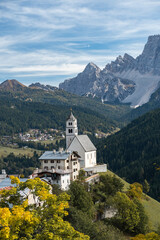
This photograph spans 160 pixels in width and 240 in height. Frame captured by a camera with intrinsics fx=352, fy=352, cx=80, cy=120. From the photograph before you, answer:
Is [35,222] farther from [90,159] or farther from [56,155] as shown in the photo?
[90,159]

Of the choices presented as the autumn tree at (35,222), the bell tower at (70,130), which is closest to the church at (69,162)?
the bell tower at (70,130)

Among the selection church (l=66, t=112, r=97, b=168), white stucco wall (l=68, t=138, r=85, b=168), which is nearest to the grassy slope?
church (l=66, t=112, r=97, b=168)

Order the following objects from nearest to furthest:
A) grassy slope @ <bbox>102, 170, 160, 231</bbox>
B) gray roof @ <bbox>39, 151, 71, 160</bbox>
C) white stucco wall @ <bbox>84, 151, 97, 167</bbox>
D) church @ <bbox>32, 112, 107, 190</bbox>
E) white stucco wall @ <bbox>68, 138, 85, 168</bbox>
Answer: church @ <bbox>32, 112, 107, 190</bbox> → gray roof @ <bbox>39, 151, 71, 160</bbox> → grassy slope @ <bbox>102, 170, 160, 231</bbox> → white stucco wall @ <bbox>68, 138, 85, 168</bbox> → white stucco wall @ <bbox>84, 151, 97, 167</bbox>

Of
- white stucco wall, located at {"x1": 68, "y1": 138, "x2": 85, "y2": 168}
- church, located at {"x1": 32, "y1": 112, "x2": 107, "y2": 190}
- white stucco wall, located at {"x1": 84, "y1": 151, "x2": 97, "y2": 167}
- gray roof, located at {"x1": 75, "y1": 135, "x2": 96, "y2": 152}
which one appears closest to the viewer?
church, located at {"x1": 32, "y1": 112, "x2": 107, "y2": 190}

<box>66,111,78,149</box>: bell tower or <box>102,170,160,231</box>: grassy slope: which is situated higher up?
<box>66,111,78,149</box>: bell tower

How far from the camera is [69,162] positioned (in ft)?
345

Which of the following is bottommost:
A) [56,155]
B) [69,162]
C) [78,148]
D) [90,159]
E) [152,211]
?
[152,211]

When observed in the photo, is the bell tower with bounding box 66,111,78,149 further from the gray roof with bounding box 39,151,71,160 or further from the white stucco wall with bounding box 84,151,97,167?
the gray roof with bounding box 39,151,71,160

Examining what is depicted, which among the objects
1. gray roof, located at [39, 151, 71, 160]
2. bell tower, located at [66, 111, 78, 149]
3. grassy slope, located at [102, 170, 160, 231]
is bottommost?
grassy slope, located at [102, 170, 160, 231]

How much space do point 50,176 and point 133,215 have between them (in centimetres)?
2388

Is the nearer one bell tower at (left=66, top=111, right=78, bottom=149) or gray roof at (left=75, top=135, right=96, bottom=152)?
gray roof at (left=75, top=135, right=96, bottom=152)

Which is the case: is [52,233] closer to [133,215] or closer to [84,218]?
[84,218]

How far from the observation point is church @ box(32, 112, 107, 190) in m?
94.1

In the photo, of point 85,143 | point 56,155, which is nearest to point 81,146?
point 85,143
